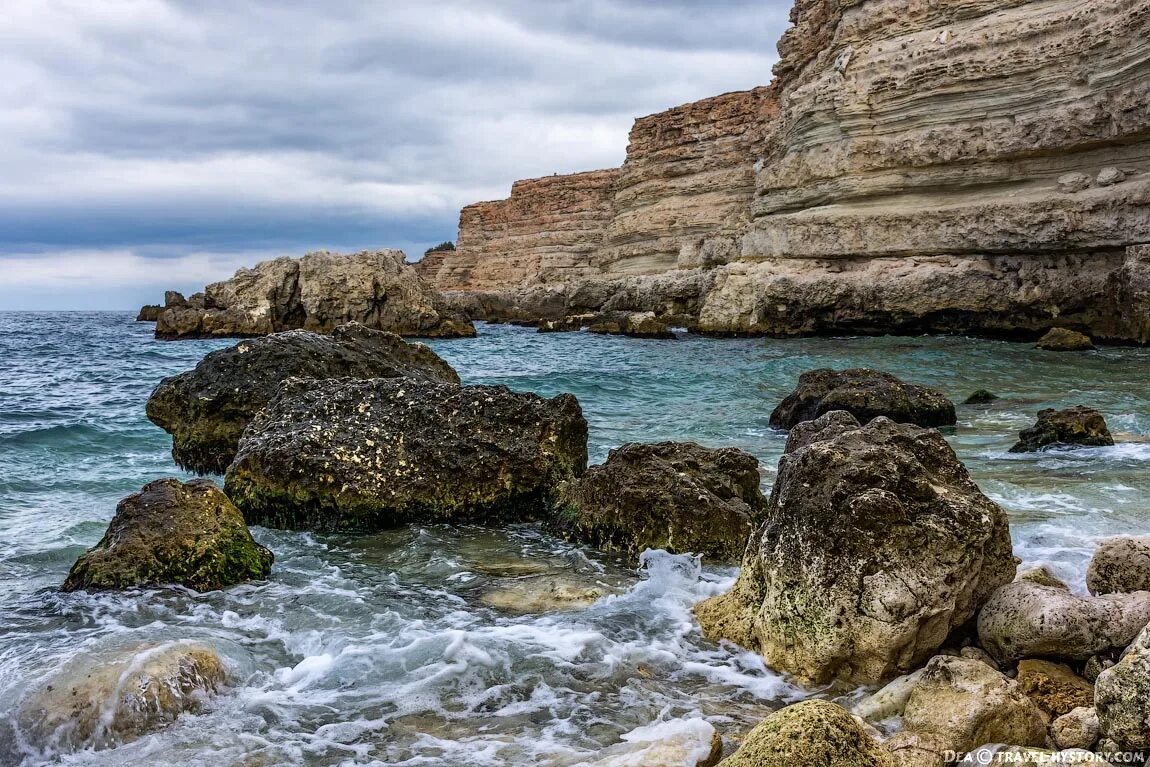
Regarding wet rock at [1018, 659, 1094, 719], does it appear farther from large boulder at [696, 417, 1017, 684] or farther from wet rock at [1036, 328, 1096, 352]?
wet rock at [1036, 328, 1096, 352]

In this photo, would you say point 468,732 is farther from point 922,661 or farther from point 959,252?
point 959,252

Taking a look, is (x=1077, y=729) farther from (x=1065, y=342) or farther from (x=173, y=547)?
(x=1065, y=342)

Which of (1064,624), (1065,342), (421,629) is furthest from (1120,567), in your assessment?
(1065,342)

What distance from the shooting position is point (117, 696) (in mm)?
3611

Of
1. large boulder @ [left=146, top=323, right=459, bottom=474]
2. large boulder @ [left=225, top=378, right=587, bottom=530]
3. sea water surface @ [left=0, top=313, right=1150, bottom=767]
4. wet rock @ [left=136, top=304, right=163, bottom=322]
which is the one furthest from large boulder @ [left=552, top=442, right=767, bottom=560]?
wet rock @ [left=136, top=304, right=163, bottom=322]

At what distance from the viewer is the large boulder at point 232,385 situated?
814 cm

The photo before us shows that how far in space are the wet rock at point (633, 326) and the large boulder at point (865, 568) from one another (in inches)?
1169

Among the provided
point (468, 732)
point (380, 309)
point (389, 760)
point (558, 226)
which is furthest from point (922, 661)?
point (558, 226)

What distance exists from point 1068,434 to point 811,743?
8165 millimetres

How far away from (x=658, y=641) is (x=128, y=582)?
122 inches

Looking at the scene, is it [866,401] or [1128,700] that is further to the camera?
[866,401]

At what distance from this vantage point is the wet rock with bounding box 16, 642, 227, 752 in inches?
136

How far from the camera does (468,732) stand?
3496mm

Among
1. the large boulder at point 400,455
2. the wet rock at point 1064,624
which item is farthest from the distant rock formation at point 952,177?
the wet rock at point 1064,624
